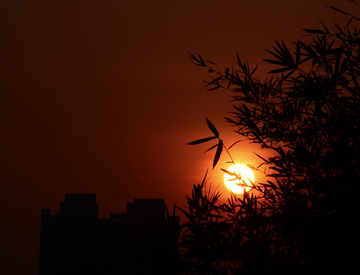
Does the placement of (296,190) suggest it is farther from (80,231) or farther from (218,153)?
(80,231)

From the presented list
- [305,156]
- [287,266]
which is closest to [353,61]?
[305,156]

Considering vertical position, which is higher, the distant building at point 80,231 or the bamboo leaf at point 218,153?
the distant building at point 80,231

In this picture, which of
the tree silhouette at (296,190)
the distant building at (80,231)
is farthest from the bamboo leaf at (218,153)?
the distant building at (80,231)

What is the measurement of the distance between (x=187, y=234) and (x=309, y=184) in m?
1.34

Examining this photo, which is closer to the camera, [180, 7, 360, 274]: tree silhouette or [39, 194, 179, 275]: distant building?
[180, 7, 360, 274]: tree silhouette

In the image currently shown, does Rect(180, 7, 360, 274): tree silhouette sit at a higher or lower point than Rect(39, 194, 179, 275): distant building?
lower

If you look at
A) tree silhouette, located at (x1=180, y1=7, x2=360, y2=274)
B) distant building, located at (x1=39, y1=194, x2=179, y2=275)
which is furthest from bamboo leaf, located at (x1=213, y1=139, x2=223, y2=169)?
distant building, located at (x1=39, y1=194, x2=179, y2=275)

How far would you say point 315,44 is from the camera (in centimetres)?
322

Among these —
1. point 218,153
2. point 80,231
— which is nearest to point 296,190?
point 218,153

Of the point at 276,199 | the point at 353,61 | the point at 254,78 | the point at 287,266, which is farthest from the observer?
the point at 254,78

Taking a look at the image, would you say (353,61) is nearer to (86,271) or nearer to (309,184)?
(309,184)

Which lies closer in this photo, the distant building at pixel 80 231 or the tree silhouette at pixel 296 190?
the tree silhouette at pixel 296 190

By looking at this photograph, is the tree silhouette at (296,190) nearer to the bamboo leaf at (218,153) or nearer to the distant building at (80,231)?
the bamboo leaf at (218,153)

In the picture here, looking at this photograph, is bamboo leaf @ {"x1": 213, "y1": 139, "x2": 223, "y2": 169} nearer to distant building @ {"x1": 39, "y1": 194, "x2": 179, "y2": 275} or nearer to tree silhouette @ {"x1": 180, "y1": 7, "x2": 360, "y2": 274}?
tree silhouette @ {"x1": 180, "y1": 7, "x2": 360, "y2": 274}
